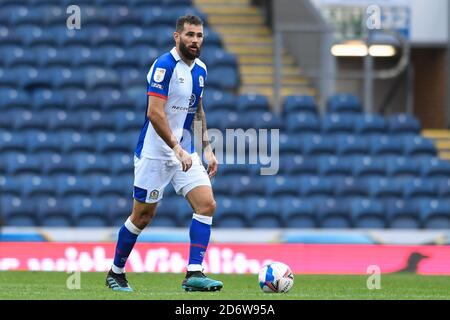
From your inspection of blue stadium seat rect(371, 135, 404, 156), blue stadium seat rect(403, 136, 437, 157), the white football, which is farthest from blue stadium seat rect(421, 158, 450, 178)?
the white football

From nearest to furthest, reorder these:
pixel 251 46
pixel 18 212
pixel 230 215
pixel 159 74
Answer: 1. pixel 159 74
2. pixel 18 212
3. pixel 230 215
4. pixel 251 46

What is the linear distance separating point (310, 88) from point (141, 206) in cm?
990

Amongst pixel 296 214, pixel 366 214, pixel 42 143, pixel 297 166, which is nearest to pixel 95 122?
pixel 42 143

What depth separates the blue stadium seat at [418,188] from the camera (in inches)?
642

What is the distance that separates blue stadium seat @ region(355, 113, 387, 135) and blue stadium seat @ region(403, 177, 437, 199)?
1134 mm

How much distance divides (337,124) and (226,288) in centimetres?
752

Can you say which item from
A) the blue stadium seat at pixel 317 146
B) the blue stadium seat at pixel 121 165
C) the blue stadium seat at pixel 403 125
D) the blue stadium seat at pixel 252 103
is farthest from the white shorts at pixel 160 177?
the blue stadium seat at pixel 403 125

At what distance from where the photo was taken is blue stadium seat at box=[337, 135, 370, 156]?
1673cm

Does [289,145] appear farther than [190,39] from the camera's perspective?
Yes

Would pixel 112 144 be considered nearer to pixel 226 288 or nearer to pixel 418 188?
A: pixel 418 188

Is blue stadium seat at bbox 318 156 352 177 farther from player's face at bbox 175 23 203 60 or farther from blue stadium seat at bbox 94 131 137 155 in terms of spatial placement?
player's face at bbox 175 23 203 60

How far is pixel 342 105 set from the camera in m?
17.5

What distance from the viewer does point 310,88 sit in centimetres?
1862
